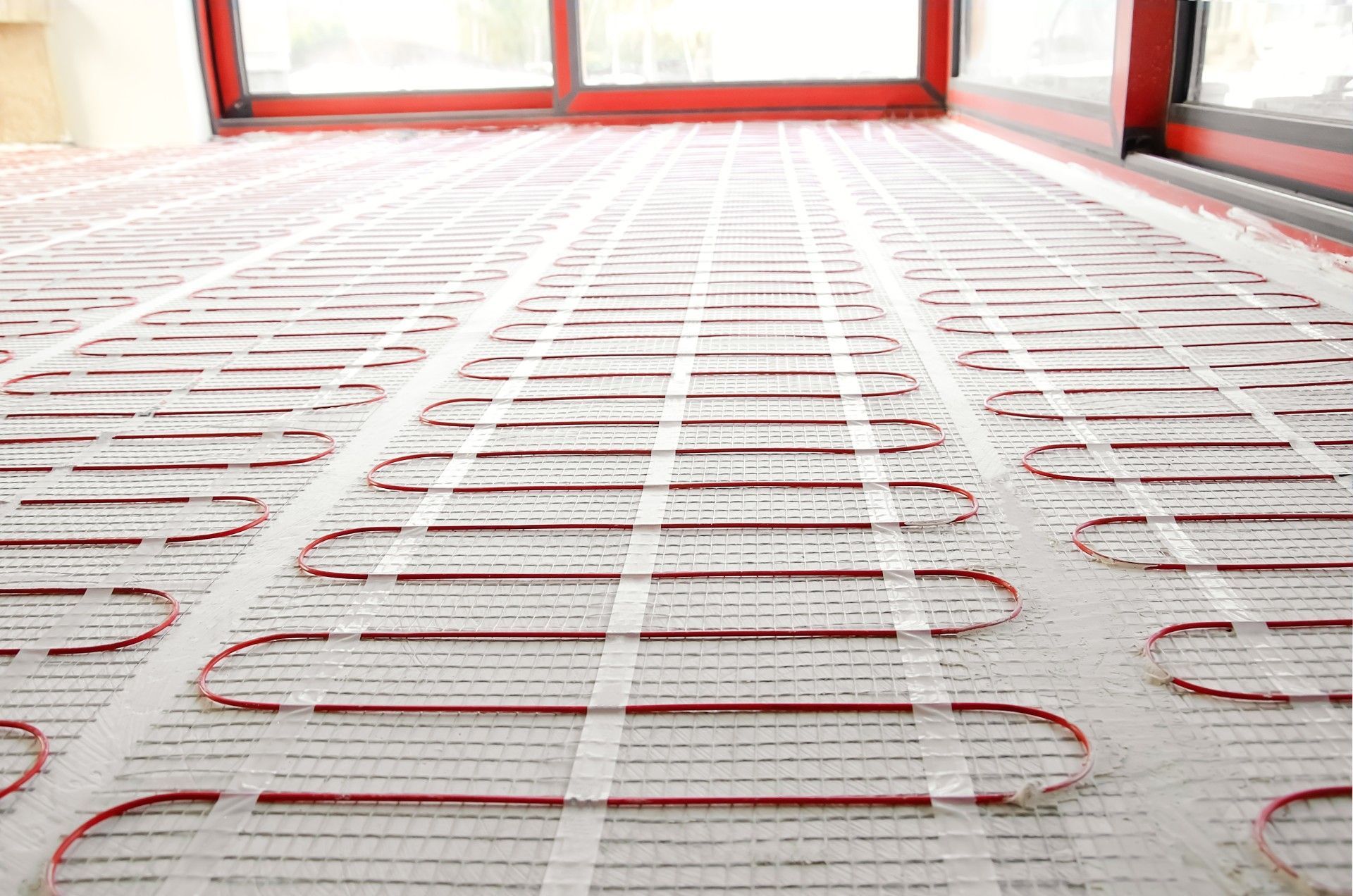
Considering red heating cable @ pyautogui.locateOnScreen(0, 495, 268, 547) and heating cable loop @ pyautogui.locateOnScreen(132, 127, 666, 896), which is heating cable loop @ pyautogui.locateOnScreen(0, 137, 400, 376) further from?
heating cable loop @ pyautogui.locateOnScreen(132, 127, 666, 896)

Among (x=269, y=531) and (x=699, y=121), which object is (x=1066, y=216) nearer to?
(x=269, y=531)

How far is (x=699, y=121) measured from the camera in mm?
7430

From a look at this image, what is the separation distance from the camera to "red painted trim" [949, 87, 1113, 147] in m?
4.16

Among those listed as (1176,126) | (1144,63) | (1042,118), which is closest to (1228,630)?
(1176,126)

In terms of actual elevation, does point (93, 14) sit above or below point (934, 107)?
above

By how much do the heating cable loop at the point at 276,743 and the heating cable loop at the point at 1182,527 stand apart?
84 cm

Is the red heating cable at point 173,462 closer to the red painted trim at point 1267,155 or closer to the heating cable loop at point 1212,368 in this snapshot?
the heating cable loop at point 1212,368

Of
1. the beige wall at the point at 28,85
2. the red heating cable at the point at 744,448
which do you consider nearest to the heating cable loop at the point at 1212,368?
the red heating cable at the point at 744,448

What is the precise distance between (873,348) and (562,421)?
696mm

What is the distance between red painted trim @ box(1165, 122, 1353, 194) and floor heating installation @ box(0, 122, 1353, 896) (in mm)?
193

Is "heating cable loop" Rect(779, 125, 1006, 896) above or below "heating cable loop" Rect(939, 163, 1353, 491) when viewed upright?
below

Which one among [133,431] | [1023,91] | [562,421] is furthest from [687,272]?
[1023,91]

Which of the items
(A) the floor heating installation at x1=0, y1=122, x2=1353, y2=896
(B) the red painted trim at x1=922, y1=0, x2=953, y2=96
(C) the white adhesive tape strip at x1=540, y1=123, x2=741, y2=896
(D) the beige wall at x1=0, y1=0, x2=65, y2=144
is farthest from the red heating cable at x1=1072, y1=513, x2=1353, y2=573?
(D) the beige wall at x1=0, y1=0, x2=65, y2=144

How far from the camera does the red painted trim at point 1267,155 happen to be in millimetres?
2709
